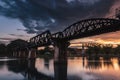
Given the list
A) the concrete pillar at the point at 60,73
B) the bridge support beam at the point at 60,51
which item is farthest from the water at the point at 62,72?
the bridge support beam at the point at 60,51

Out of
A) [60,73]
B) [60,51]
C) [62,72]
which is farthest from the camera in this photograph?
[60,51]

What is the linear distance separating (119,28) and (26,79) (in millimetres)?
26441

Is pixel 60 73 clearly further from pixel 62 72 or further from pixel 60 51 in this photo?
pixel 60 51

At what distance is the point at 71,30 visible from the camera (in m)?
91.5

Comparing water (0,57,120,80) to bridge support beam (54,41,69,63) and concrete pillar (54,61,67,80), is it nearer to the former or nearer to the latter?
concrete pillar (54,61,67,80)

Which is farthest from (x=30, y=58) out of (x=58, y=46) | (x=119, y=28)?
(x=119, y=28)

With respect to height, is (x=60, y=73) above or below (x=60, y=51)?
below

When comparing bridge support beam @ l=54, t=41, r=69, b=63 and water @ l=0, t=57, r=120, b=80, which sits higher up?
bridge support beam @ l=54, t=41, r=69, b=63

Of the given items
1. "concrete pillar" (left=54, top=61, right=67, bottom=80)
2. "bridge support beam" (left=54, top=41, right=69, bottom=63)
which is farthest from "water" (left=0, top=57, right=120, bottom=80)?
"bridge support beam" (left=54, top=41, right=69, bottom=63)

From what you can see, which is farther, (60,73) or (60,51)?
(60,51)

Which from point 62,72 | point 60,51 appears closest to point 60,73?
point 62,72

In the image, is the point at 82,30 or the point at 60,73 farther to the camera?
the point at 82,30

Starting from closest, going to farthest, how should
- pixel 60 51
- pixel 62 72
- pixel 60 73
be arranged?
pixel 60 73, pixel 62 72, pixel 60 51

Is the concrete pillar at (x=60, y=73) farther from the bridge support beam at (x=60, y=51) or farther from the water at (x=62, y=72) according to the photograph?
the bridge support beam at (x=60, y=51)
